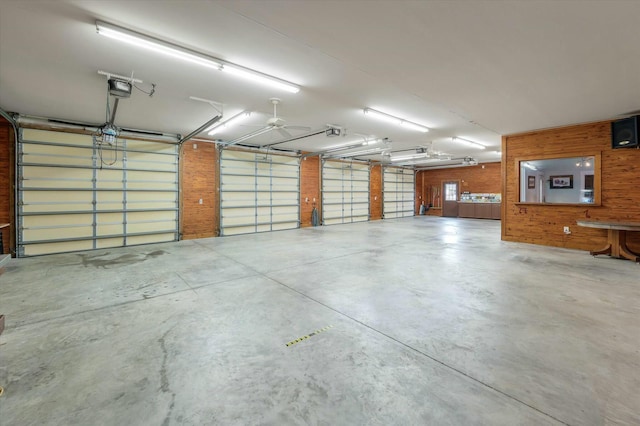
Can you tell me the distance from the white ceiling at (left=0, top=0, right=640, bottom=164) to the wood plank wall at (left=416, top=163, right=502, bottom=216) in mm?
9764

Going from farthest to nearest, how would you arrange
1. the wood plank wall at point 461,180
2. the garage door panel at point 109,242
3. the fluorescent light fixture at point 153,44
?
1. the wood plank wall at point 461,180
2. the garage door panel at point 109,242
3. the fluorescent light fixture at point 153,44

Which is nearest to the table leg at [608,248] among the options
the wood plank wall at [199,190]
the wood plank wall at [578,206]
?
→ the wood plank wall at [578,206]

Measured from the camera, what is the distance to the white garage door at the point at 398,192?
1529 cm

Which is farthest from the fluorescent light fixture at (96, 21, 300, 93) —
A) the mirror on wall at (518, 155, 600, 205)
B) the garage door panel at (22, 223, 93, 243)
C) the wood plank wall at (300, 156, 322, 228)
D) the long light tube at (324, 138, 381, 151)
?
the mirror on wall at (518, 155, 600, 205)

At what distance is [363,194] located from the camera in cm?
1393

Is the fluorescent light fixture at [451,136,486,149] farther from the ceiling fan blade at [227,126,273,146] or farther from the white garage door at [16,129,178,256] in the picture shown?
the white garage door at [16,129,178,256]

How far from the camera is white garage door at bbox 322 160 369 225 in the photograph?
40.5 feet

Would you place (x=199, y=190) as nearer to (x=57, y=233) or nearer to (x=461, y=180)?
(x=57, y=233)

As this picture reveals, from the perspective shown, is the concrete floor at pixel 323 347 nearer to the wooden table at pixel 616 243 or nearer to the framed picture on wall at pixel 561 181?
the wooden table at pixel 616 243

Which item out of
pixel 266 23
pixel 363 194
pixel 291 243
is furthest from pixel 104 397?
pixel 363 194

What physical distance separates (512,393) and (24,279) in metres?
6.82

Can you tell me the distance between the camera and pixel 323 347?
A: 2.37m

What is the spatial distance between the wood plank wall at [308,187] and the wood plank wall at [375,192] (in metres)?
3.66

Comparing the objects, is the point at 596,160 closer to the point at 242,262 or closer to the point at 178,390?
the point at 242,262
